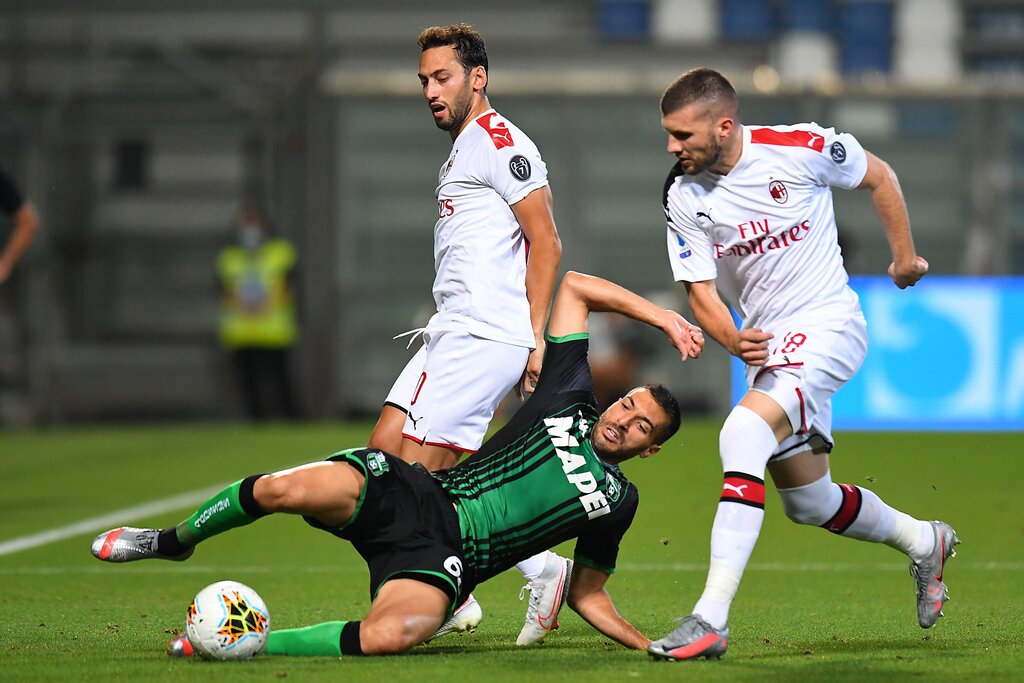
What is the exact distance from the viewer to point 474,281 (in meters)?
5.74

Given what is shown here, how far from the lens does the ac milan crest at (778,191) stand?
5352mm

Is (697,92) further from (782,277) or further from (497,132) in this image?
(497,132)

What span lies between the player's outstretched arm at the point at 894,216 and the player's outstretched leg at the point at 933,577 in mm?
950

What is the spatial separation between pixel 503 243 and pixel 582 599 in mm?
1327

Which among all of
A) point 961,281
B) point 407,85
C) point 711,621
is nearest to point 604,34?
point 407,85

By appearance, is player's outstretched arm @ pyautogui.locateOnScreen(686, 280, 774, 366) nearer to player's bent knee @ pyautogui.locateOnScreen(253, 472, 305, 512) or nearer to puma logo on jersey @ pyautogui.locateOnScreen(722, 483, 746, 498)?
puma logo on jersey @ pyautogui.locateOnScreen(722, 483, 746, 498)

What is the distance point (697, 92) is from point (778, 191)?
Answer: 46cm

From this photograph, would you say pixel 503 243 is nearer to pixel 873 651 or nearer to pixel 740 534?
pixel 740 534

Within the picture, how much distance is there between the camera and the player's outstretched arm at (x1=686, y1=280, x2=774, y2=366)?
16.9ft

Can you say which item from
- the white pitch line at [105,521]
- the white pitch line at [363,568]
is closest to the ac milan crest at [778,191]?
the white pitch line at [363,568]

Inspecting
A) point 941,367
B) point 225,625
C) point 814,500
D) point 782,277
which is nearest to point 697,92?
point 782,277

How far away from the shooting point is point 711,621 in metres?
4.81

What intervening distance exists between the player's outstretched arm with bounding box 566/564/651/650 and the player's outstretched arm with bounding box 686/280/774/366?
0.90 metres

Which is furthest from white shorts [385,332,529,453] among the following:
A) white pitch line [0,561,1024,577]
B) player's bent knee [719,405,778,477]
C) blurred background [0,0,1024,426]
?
blurred background [0,0,1024,426]
